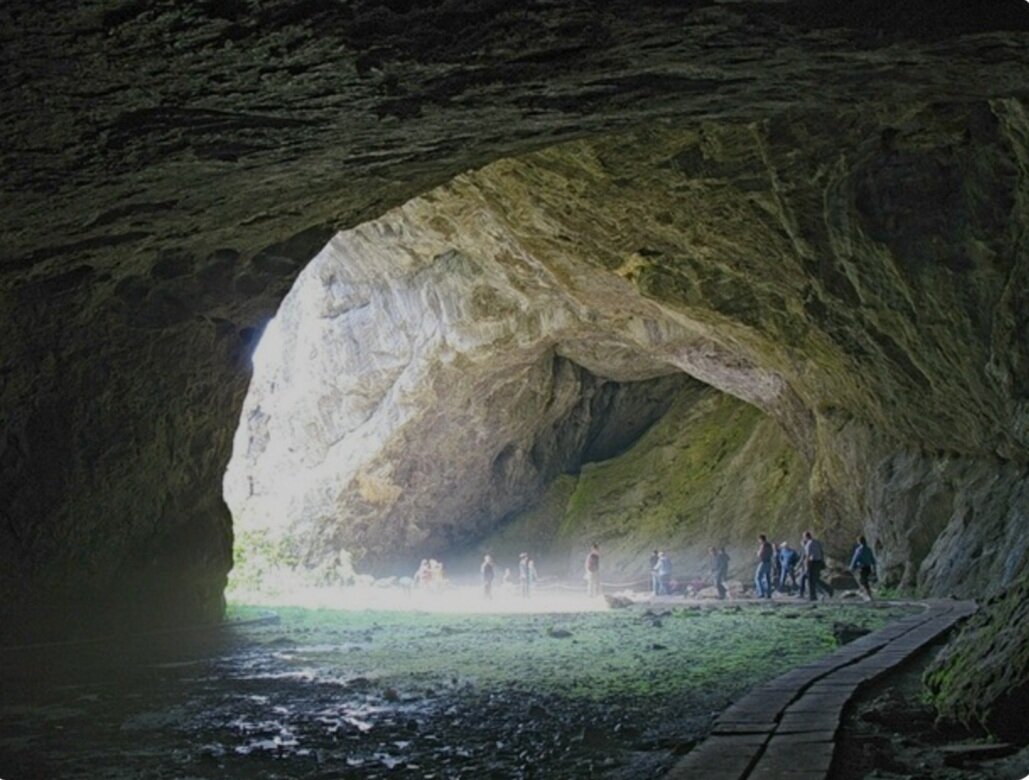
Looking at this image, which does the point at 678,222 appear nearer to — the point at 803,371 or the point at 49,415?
the point at 803,371

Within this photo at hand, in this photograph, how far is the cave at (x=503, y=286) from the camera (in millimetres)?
6871

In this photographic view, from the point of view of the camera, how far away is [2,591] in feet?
46.1

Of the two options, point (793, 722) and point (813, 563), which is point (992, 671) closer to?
point (793, 722)

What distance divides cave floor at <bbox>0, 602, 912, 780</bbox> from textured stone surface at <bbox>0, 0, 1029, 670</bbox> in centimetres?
265

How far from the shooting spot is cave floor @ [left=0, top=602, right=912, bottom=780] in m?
7.46

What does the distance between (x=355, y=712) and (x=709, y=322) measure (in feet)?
46.1

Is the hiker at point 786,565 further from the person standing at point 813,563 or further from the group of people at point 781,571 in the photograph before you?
the person standing at point 813,563

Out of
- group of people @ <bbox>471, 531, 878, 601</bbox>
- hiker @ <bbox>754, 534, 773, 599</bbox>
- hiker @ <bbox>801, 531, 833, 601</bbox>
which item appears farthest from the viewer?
hiker @ <bbox>754, 534, 773, 599</bbox>

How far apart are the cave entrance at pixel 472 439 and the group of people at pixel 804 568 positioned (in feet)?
12.5

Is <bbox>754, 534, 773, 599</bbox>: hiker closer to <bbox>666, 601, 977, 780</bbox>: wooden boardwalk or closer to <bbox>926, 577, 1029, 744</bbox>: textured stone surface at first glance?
<bbox>666, 601, 977, 780</bbox>: wooden boardwalk

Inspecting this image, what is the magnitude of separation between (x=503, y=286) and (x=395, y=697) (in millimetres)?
18252

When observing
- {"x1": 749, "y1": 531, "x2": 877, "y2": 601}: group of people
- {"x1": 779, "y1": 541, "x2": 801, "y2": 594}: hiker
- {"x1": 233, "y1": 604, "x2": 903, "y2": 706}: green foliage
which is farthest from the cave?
{"x1": 233, "y1": 604, "x2": 903, "y2": 706}: green foliage

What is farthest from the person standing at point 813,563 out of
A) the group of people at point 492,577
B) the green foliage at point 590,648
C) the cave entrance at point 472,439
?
the group of people at point 492,577

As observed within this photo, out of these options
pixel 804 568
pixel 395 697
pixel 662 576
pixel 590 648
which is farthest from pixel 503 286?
pixel 395 697
